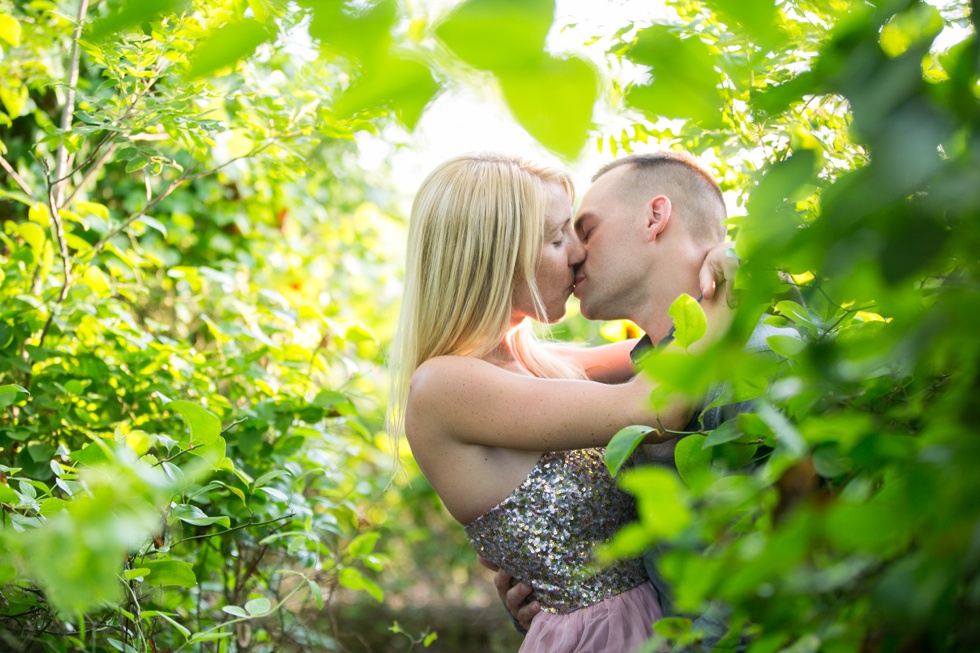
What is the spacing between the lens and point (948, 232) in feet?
1.68

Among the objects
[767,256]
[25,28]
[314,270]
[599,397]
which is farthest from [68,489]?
[314,270]

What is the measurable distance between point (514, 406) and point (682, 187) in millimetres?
881

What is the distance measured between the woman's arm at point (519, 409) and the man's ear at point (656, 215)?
23.6 inches

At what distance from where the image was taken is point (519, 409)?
68.7 inches

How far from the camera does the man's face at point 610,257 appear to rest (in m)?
2.14

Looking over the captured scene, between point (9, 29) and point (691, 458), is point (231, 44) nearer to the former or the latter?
point (691, 458)

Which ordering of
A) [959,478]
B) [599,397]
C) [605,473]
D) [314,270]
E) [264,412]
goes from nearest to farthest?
1. [959,478]
2. [599,397]
3. [605,473]
4. [264,412]
5. [314,270]

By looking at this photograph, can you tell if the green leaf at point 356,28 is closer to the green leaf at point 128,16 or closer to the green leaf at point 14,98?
the green leaf at point 128,16

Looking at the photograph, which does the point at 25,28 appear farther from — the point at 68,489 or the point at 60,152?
the point at 68,489

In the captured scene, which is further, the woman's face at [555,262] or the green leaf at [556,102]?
the woman's face at [555,262]

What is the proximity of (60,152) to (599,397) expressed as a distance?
1.51 meters

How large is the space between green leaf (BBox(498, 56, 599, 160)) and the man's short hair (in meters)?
1.78

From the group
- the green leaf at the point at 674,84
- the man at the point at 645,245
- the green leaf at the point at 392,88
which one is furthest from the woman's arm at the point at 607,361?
the green leaf at the point at 392,88

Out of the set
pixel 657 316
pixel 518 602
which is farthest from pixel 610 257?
pixel 518 602
